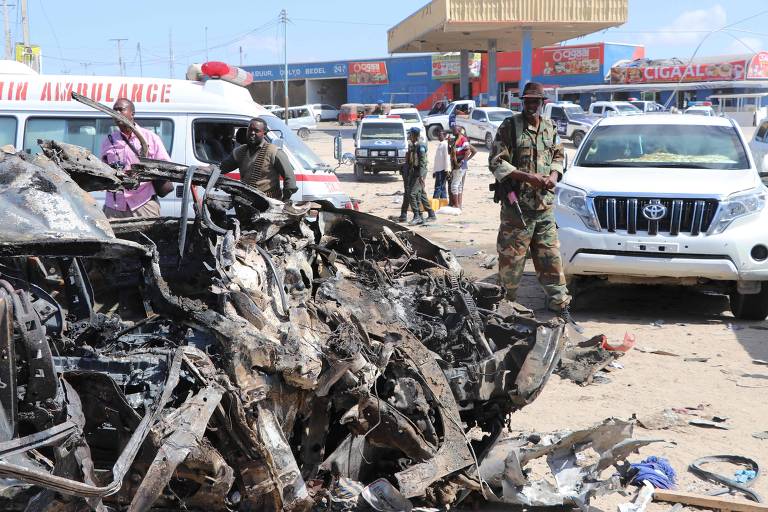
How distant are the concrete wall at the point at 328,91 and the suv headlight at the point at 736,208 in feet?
197

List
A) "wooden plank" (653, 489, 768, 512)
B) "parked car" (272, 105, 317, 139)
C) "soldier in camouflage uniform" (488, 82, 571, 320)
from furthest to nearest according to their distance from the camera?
1. "parked car" (272, 105, 317, 139)
2. "soldier in camouflage uniform" (488, 82, 571, 320)
3. "wooden plank" (653, 489, 768, 512)

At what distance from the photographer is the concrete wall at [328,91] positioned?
2591 inches

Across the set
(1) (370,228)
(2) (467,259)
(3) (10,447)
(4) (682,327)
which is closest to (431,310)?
(1) (370,228)

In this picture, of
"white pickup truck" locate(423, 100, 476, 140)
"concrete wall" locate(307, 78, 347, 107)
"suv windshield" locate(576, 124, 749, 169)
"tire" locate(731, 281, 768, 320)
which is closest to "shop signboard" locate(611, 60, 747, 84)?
"white pickup truck" locate(423, 100, 476, 140)

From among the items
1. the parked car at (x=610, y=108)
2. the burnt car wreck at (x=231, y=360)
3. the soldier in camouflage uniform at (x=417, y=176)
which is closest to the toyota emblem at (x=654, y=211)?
the burnt car wreck at (x=231, y=360)

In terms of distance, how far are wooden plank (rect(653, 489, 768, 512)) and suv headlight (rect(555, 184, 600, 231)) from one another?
3.58m

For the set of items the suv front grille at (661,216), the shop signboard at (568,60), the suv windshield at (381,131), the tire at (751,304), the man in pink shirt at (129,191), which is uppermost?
the shop signboard at (568,60)

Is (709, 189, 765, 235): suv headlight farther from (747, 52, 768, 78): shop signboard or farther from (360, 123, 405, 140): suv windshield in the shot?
(747, 52, 768, 78): shop signboard

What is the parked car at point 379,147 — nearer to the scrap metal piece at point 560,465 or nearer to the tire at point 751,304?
the tire at point 751,304

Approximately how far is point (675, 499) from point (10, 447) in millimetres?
3091

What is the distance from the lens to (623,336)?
23.2 feet

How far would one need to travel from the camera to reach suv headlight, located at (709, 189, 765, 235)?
23.4 ft

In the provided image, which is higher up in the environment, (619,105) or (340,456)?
(619,105)

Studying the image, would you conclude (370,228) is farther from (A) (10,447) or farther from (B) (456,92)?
(B) (456,92)
